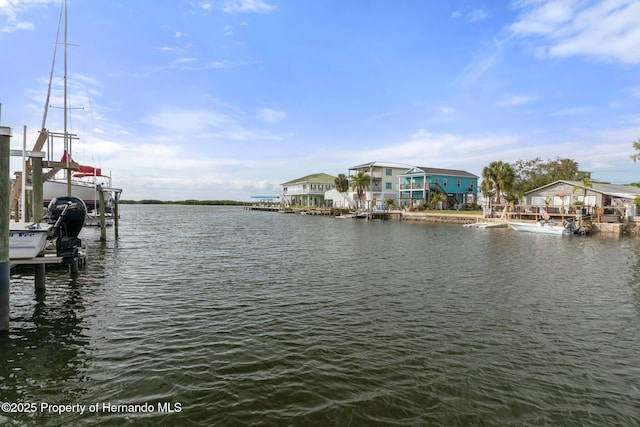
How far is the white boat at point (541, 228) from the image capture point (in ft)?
138

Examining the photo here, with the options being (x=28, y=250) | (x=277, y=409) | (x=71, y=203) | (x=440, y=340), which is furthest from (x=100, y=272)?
(x=440, y=340)

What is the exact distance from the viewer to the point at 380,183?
86.1 m

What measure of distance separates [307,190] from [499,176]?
59.8m

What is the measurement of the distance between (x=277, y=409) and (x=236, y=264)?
14926 mm

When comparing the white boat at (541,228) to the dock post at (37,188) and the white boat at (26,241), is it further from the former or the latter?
the dock post at (37,188)

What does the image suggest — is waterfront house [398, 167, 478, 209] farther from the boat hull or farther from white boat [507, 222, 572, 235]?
the boat hull

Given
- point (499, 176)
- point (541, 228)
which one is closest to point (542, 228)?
point (541, 228)

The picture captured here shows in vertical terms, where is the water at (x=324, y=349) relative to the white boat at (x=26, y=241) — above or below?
below

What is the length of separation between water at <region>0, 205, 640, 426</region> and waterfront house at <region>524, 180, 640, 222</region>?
3521 centimetres

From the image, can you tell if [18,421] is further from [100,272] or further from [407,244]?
[407,244]

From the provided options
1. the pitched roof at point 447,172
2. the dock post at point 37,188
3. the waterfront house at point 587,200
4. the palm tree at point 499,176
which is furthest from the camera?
the pitched roof at point 447,172

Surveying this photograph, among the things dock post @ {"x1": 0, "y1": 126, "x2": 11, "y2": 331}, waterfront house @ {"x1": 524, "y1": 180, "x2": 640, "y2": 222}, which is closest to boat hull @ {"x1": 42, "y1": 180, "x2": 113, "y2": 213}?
dock post @ {"x1": 0, "y1": 126, "x2": 11, "y2": 331}

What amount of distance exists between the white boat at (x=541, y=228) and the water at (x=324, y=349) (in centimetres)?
2738

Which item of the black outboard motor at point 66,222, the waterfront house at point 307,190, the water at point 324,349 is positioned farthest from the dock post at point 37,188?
the waterfront house at point 307,190
